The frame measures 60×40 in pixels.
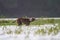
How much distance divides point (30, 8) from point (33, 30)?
0.22 m

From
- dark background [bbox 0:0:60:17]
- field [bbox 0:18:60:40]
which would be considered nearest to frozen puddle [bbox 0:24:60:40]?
field [bbox 0:18:60:40]

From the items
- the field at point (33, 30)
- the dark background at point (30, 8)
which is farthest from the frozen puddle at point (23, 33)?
the dark background at point (30, 8)

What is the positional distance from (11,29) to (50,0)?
1.48ft

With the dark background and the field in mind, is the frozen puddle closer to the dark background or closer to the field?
the field

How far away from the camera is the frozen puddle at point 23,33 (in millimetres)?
1123

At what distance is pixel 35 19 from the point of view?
122 cm

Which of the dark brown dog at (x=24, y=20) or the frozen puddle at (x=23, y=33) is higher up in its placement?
the dark brown dog at (x=24, y=20)

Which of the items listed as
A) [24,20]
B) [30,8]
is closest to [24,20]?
[24,20]

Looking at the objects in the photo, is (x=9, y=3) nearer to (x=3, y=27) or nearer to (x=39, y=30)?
(x=3, y=27)

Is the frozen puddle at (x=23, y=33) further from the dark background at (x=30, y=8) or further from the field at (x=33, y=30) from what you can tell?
the dark background at (x=30, y=8)

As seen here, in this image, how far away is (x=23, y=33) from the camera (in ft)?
3.78

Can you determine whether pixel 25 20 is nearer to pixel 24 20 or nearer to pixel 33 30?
pixel 24 20

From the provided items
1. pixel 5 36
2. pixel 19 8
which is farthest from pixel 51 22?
pixel 5 36

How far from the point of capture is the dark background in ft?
4.10
